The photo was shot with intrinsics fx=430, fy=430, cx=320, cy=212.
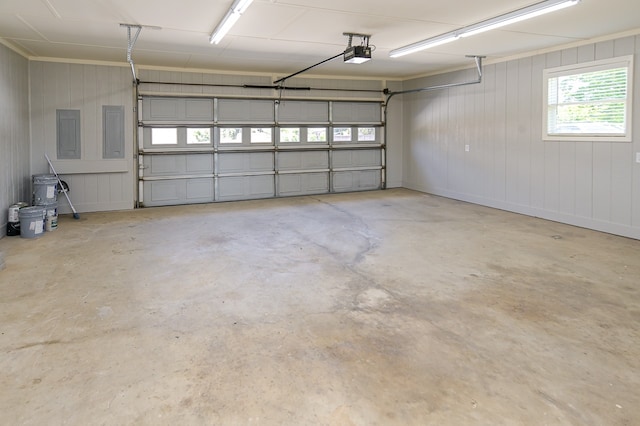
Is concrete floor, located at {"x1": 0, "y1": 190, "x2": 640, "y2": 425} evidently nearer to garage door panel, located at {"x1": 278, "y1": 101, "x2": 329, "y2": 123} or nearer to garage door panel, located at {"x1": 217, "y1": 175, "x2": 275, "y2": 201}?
garage door panel, located at {"x1": 217, "y1": 175, "x2": 275, "y2": 201}

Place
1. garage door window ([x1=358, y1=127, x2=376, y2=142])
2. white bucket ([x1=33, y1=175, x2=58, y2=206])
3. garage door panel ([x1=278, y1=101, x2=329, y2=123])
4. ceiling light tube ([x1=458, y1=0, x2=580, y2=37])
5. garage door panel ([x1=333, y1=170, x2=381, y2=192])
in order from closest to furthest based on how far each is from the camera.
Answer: ceiling light tube ([x1=458, y1=0, x2=580, y2=37]), white bucket ([x1=33, y1=175, x2=58, y2=206]), garage door panel ([x1=278, y1=101, x2=329, y2=123]), garage door panel ([x1=333, y1=170, x2=381, y2=192]), garage door window ([x1=358, y1=127, x2=376, y2=142])

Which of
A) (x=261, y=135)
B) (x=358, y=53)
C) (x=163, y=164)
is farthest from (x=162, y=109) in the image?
(x=358, y=53)

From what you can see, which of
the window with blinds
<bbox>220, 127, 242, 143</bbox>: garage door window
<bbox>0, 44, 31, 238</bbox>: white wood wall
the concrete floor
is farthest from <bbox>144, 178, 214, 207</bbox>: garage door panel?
the window with blinds

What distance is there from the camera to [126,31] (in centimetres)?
541

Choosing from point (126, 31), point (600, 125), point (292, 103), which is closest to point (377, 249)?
point (600, 125)

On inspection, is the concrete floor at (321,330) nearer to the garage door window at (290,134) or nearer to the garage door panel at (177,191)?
the garage door panel at (177,191)

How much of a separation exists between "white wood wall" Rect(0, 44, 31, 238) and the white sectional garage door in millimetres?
1799

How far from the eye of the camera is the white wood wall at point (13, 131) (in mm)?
5805

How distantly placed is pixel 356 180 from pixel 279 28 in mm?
5254

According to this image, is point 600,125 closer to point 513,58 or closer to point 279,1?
point 513,58

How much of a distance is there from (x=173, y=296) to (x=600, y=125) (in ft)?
19.7

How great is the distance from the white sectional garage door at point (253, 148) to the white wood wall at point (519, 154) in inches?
51.6

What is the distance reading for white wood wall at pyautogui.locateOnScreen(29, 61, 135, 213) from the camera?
7.14 m

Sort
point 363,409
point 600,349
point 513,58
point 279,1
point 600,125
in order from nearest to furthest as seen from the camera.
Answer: point 363,409, point 600,349, point 279,1, point 600,125, point 513,58
